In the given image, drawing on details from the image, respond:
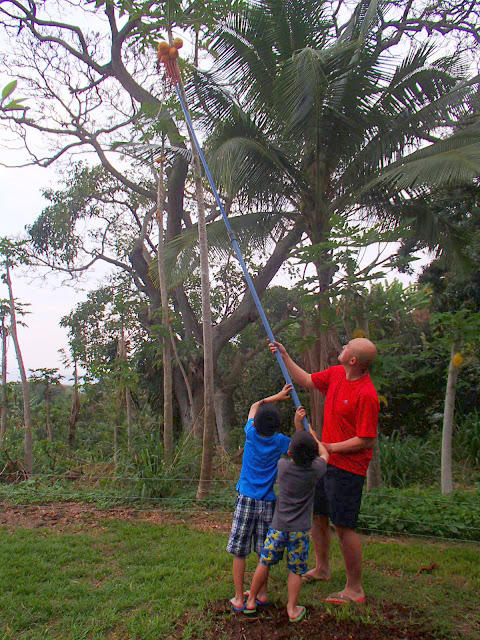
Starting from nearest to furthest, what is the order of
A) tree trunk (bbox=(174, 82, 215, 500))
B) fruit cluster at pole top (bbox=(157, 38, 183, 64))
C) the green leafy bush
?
fruit cluster at pole top (bbox=(157, 38, 183, 64)) < tree trunk (bbox=(174, 82, 215, 500)) < the green leafy bush

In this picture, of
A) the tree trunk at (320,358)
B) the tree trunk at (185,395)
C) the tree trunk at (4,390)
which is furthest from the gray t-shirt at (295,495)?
the tree trunk at (185,395)

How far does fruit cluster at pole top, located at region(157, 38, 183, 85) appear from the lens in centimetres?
418

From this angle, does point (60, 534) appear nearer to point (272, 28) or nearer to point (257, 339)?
point (272, 28)

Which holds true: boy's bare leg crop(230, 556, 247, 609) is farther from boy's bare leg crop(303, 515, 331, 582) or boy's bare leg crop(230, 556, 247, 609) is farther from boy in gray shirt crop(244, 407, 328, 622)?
boy's bare leg crop(303, 515, 331, 582)

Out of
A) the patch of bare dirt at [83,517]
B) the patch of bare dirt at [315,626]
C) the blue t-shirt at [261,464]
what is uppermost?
the blue t-shirt at [261,464]

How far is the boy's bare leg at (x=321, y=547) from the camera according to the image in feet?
11.4

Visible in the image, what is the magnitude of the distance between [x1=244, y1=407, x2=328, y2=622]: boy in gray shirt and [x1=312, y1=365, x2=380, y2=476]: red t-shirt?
0.28 metres

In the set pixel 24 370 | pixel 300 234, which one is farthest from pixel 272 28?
pixel 24 370

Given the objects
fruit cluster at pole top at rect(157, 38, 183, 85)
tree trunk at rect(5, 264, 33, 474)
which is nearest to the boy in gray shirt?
fruit cluster at pole top at rect(157, 38, 183, 85)

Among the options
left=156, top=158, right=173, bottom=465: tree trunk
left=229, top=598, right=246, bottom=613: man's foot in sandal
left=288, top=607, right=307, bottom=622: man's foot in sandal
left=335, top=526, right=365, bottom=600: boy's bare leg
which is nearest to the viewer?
left=288, top=607, right=307, bottom=622: man's foot in sandal

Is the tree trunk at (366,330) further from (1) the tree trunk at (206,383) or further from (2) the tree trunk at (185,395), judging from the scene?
(2) the tree trunk at (185,395)

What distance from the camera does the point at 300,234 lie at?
31.5ft

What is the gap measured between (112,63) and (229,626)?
11.7m

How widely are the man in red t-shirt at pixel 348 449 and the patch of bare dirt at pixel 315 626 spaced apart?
0.18 metres
